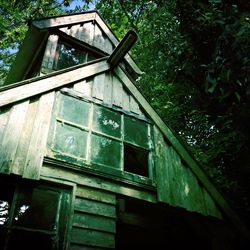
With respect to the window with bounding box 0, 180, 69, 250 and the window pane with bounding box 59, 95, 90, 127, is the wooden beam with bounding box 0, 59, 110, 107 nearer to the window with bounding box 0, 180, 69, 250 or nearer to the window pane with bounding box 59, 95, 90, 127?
→ the window pane with bounding box 59, 95, 90, 127

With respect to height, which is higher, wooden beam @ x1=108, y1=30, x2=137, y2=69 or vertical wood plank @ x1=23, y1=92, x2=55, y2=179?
wooden beam @ x1=108, y1=30, x2=137, y2=69

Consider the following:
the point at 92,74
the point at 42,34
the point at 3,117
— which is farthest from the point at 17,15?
the point at 3,117

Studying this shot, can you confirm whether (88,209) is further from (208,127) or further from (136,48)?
(136,48)

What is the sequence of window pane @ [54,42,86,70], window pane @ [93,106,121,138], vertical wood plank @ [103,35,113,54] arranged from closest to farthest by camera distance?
window pane @ [93,106,121,138] < window pane @ [54,42,86,70] < vertical wood plank @ [103,35,113,54]

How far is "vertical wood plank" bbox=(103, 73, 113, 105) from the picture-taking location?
6.12 metres

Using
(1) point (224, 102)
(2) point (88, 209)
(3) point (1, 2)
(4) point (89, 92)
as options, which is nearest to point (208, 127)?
(1) point (224, 102)

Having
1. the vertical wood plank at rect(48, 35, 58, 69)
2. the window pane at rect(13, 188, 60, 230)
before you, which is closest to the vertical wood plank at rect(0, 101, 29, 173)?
the window pane at rect(13, 188, 60, 230)

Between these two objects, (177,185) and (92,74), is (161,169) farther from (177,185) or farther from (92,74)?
(92,74)

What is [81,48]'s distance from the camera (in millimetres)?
8375

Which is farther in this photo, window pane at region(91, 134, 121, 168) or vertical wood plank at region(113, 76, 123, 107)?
vertical wood plank at region(113, 76, 123, 107)

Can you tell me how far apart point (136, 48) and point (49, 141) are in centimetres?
1043

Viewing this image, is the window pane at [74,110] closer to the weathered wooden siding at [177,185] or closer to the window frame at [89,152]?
the window frame at [89,152]

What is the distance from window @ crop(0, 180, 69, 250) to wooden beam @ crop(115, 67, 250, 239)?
9.56ft

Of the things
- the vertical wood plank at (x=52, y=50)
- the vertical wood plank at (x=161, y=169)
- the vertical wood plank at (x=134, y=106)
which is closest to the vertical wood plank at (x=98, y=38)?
the vertical wood plank at (x=52, y=50)
